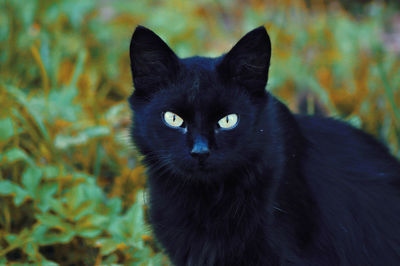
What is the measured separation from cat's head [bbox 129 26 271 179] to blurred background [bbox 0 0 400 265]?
0.29 metres

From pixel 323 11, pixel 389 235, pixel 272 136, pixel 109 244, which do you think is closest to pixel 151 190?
pixel 109 244

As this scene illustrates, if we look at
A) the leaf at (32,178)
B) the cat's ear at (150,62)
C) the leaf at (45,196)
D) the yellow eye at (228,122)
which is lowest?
the leaf at (45,196)

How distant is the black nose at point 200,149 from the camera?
148 cm

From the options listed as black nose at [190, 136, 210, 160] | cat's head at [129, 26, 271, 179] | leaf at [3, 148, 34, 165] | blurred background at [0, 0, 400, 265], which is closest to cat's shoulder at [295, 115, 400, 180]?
cat's head at [129, 26, 271, 179]

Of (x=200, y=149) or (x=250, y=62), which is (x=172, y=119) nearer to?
(x=200, y=149)

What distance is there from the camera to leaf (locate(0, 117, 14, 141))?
228cm

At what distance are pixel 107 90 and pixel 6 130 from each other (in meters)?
1.12

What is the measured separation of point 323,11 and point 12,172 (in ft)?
10.4

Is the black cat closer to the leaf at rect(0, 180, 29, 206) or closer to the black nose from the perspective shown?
the black nose

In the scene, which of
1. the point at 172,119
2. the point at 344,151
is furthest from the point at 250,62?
the point at 344,151

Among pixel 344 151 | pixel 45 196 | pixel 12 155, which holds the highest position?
pixel 344 151

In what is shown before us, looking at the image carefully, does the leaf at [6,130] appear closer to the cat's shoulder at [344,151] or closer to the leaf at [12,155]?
the leaf at [12,155]

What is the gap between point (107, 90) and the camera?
3328 millimetres

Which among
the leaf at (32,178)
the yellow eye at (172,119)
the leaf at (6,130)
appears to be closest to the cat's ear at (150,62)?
the yellow eye at (172,119)
